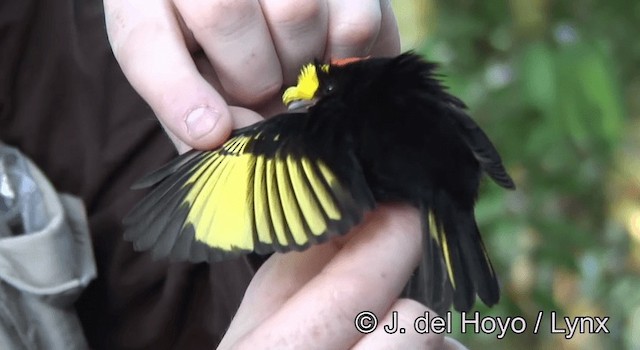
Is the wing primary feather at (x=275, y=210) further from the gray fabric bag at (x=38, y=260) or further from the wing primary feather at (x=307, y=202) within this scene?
the gray fabric bag at (x=38, y=260)

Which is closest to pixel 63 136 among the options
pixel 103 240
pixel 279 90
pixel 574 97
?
pixel 103 240

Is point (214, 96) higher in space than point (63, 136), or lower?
higher

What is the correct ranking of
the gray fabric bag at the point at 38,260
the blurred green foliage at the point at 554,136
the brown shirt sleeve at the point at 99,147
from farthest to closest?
the blurred green foliage at the point at 554,136, the brown shirt sleeve at the point at 99,147, the gray fabric bag at the point at 38,260

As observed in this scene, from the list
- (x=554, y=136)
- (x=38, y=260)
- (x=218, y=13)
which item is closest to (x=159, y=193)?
(x=218, y=13)

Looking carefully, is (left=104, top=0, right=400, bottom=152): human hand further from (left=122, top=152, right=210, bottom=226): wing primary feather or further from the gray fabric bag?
the gray fabric bag

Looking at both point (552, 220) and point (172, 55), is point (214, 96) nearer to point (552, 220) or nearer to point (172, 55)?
point (172, 55)

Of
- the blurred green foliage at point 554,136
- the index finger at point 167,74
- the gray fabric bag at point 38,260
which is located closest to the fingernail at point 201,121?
the index finger at point 167,74

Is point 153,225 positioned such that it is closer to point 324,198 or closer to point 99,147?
point 324,198
